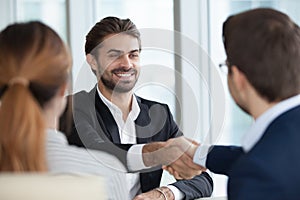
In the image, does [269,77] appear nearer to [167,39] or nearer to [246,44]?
[246,44]

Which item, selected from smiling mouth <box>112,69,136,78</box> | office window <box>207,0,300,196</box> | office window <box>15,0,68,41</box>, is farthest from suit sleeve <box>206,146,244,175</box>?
office window <box>15,0,68,41</box>

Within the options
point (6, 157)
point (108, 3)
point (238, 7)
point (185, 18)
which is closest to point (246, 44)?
point (6, 157)

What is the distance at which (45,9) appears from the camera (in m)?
4.81

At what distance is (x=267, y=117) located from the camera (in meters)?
1.44

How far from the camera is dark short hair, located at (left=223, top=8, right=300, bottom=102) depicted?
143cm

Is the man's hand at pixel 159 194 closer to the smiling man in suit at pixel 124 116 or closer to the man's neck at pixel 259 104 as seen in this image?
the smiling man in suit at pixel 124 116

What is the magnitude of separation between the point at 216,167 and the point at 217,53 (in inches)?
94.3

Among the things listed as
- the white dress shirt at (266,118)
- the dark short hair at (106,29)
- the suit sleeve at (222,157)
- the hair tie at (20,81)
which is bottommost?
the suit sleeve at (222,157)

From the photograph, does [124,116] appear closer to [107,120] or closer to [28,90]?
[107,120]

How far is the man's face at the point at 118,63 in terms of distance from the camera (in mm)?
2453

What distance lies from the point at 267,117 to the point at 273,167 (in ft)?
0.52

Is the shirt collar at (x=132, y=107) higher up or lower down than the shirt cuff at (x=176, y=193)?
higher up

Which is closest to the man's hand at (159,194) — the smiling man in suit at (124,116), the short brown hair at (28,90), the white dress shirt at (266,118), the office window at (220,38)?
the smiling man in suit at (124,116)

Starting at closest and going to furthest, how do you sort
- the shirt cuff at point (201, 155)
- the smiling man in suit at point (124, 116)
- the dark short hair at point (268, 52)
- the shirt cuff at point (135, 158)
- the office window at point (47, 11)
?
1. the dark short hair at point (268, 52)
2. the shirt cuff at point (201, 155)
3. the shirt cuff at point (135, 158)
4. the smiling man in suit at point (124, 116)
5. the office window at point (47, 11)
